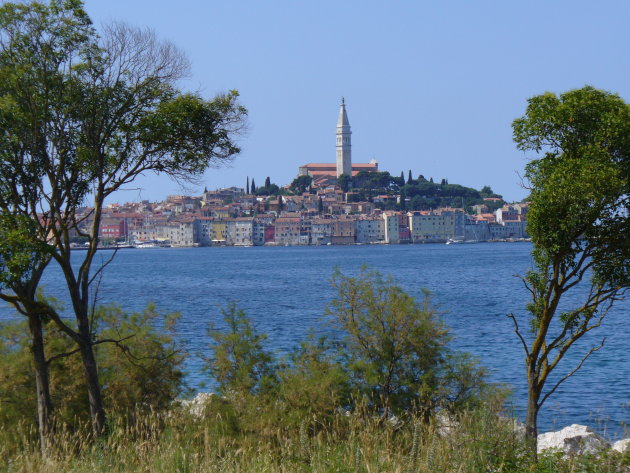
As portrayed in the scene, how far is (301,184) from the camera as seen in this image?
6299 inches

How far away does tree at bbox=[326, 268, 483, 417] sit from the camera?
8.51 meters

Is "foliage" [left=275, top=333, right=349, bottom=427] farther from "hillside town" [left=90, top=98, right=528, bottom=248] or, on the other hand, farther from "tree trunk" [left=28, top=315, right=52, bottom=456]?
"hillside town" [left=90, top=98, right=528, bottom=248]

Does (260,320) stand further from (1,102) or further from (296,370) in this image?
(1,102)

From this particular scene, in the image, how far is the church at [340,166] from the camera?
164375 mm

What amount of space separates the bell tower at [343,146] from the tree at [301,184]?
7154mm

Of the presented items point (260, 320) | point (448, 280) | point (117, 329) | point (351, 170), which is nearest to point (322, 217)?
point (351, 170)

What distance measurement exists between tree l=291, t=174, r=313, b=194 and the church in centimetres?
165

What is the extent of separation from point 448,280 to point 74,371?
36497 millimetres

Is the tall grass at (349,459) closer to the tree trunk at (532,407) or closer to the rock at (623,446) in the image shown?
the rock at (623,446)

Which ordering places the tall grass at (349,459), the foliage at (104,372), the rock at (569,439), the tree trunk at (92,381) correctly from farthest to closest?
the rock at (569,439)
the foliage at (104,372)
the tree trunk at (92,381)
the tall grass at (349,459)

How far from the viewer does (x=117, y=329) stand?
9.27 m

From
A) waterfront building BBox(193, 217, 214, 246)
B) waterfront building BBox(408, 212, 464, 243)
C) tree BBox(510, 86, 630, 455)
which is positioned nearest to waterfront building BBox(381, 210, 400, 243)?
waterfront building BBox(408, 212, 464, 243)

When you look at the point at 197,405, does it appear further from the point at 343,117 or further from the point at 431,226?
the point at 343,117

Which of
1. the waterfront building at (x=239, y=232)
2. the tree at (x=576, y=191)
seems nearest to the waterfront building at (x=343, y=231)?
the waterfront building at (x=239, y=232)
